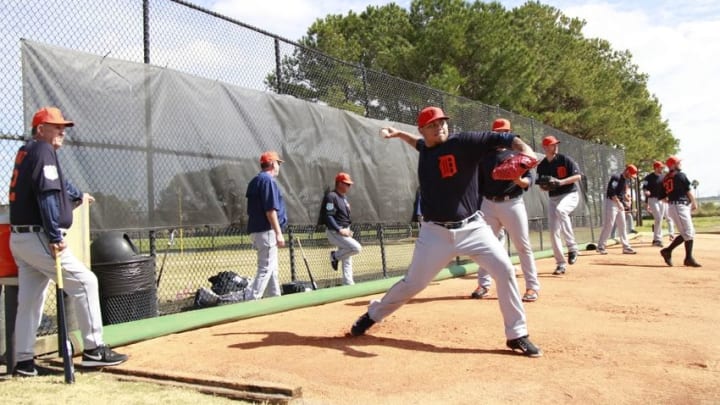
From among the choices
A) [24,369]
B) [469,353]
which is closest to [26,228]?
[24,369]

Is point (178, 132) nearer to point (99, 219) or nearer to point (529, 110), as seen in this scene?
point (99, 219)

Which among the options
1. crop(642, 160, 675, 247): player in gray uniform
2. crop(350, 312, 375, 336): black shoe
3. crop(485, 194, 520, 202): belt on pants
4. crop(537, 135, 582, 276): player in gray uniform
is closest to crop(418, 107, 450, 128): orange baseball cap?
crop(350, 312, 375, 336): black shoe

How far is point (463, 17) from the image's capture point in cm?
2886

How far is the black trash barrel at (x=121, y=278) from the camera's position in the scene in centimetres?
622

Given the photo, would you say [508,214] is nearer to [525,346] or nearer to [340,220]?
[340,220]

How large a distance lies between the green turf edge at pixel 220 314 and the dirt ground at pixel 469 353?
12 centimetres

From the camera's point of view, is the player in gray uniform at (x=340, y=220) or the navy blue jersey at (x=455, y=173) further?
the player in gray uniform at (x=340, y=220)

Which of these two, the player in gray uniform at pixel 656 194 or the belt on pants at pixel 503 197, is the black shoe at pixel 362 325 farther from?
the player in gray uniform at pixel 656 194

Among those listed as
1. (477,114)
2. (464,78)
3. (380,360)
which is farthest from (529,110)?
(380,360)

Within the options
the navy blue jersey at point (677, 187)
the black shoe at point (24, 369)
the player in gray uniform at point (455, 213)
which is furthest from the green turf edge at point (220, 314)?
the navy blue jersey at point (677, 187)

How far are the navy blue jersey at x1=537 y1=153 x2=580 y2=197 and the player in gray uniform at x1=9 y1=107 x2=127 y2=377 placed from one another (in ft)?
25.5

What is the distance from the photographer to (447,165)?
504cm

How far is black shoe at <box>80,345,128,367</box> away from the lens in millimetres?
4809

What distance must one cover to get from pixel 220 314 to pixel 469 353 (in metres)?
2.89
